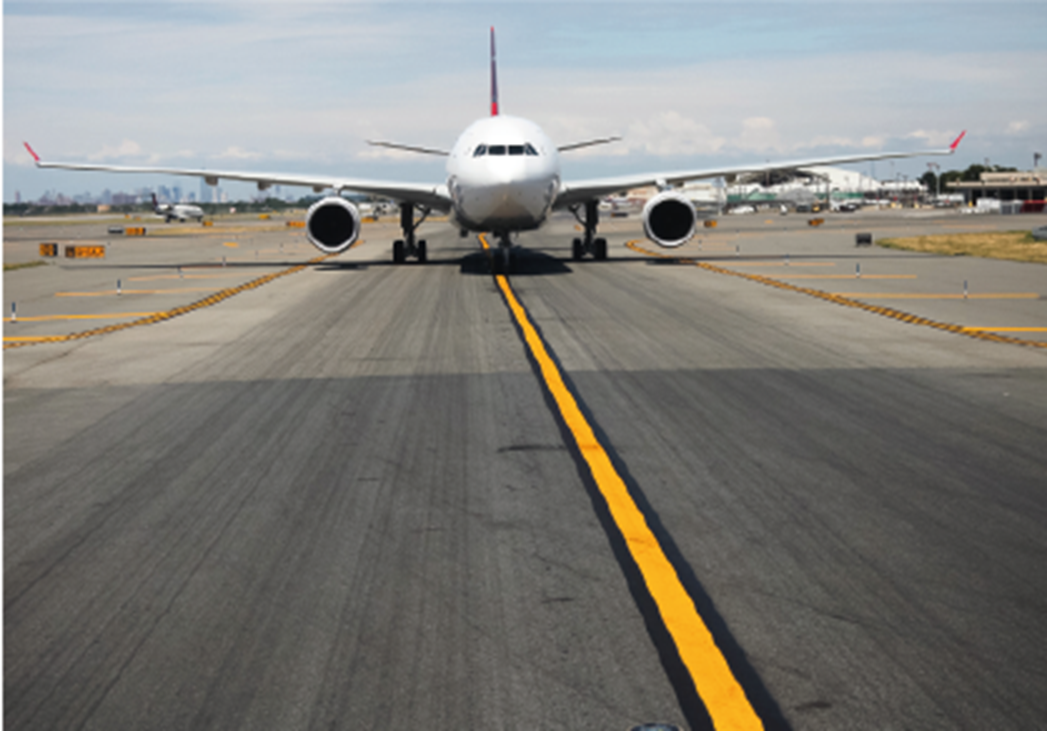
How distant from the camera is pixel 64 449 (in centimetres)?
823

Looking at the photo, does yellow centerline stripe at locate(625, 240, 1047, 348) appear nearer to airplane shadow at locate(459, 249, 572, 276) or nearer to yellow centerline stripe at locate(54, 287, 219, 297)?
airplane shadow at locate(459, 249, 572, 276)

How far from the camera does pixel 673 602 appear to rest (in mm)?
4742

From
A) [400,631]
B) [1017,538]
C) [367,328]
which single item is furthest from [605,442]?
[367,328]

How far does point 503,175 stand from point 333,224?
7313 millimetres

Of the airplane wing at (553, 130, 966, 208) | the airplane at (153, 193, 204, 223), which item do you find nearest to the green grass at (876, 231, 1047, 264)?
the airplane wing at (553, 130, 966, 208)

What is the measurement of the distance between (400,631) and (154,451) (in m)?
4.37

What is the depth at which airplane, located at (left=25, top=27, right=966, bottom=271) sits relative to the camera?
22875 mm

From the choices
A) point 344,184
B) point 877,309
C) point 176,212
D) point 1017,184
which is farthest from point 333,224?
point 1017,184

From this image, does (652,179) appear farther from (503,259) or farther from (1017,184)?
(1017,184)

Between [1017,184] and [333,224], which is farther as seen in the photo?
[1017,184]

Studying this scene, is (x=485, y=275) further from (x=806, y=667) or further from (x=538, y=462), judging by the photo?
(x=806, y=667)

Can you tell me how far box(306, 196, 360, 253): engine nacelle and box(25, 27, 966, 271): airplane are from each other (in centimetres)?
3

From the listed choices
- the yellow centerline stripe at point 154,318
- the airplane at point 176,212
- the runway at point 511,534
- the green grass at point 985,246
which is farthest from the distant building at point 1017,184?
the runway at point 511,534

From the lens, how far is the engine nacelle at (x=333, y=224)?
27.4 m
